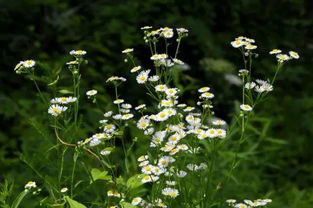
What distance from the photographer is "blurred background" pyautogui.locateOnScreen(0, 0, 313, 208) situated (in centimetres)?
353

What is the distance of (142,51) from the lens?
3.89 m

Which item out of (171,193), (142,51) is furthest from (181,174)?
(142,51)

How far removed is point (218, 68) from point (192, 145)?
2342 millimetres

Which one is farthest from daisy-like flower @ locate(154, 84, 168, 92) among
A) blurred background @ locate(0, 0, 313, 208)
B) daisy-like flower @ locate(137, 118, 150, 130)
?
blurred background @ locate(0, 0, 313, 208)

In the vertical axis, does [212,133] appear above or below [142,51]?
above

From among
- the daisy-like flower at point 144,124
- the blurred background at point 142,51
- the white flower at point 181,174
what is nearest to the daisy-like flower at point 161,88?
the daisy-like flower at point 144,124

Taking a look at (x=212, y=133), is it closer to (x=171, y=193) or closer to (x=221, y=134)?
(x=221, y=134)

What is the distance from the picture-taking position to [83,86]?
137 inches

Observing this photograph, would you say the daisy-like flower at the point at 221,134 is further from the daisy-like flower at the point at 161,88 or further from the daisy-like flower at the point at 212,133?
the daisy-like flower at the point at 161,88

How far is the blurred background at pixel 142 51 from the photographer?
353 centimetres

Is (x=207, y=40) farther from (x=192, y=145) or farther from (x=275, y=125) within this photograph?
(x=192, y=145)

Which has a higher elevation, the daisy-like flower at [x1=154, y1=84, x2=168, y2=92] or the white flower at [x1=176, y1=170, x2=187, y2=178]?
the daisy-like flower at [x1=154, y1=84, x2=168, y2=92]

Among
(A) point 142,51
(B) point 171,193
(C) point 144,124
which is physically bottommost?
(A) point 142,51

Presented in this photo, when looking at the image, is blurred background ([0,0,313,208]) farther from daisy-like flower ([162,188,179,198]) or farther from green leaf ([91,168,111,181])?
daisy-like flower ([162,188,179,198])
